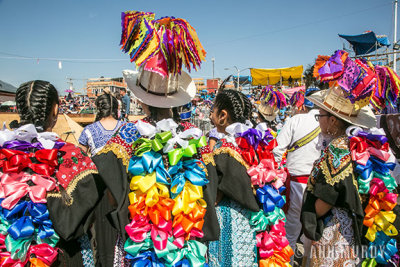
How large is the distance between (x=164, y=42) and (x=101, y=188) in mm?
1054

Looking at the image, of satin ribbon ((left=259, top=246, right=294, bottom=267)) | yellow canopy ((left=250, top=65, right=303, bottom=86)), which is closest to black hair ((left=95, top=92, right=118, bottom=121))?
satin ribbon ((left=259, top=246, right=294, bottom=267))

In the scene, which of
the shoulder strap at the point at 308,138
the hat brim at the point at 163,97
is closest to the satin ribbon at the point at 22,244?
the hat brim at the point at 163,97

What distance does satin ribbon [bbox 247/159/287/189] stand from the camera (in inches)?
83.5

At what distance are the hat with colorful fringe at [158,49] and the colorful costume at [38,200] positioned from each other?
68 centimetres

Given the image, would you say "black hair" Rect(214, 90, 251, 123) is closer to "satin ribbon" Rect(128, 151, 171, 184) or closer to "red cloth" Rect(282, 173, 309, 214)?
"satin ribbon" Rect(128, 151, 171, 184)

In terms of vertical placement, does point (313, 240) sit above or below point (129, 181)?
below

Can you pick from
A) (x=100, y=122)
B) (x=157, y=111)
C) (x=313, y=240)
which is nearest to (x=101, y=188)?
(x=157, y=111)

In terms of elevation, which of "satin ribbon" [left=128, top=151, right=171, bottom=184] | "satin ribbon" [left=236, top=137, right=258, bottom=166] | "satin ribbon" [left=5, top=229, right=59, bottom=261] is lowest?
"satin ribbon" [left=5, top=229, right=59, bottom=261]

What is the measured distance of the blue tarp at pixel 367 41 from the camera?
14.0 m

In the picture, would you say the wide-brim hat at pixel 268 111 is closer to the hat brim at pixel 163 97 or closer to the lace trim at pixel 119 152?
the hat brim at pixel 163 97

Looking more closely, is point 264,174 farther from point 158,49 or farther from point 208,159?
point 158,49

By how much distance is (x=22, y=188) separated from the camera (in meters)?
1.57

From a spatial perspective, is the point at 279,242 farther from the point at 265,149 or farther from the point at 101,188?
the point at 101,188

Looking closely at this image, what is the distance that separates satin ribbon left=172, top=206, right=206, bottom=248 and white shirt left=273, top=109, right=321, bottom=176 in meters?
1.97
